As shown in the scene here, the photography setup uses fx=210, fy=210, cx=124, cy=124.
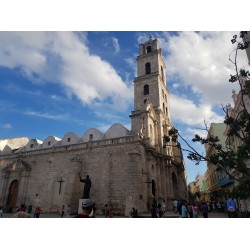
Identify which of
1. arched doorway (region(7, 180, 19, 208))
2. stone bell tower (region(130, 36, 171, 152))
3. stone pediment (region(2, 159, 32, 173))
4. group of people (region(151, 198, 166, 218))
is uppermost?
stone bell tower (region(130, 36, 171, 152))

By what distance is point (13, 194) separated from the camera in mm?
27234

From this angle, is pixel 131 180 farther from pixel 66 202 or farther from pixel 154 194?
pixel 66 202

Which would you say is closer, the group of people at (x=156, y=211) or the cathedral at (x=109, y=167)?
the group of people at (x=156, y=211)

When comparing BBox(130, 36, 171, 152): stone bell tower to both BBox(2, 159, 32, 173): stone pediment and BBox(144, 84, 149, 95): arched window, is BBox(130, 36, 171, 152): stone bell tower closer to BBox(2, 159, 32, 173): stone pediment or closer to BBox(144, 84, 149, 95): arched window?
BBox(144, 84, 149, 95): arched window

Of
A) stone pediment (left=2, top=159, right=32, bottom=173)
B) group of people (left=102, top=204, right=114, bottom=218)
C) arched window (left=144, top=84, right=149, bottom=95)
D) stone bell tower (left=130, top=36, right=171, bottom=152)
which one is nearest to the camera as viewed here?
group of people (left=102, top=204, right=114, bottom=218)

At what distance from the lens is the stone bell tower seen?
26.0 m

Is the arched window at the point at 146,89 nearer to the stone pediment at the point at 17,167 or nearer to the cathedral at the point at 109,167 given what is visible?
the cathedral at the point at 109,167

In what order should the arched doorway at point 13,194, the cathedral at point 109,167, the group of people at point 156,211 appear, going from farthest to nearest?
1. the arched doorway at point 13,194
2. the cathedral at point 109,167
3. the group of people at point 156,211

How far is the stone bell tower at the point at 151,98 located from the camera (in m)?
26.0

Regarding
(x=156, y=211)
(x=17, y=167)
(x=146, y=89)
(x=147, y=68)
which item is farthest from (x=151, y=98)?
(x=17, y=167)

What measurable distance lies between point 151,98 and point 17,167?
20773 mm

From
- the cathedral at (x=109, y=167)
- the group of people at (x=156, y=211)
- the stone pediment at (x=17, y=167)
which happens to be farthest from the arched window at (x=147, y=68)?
the stone pediment at (x=17, y=167)

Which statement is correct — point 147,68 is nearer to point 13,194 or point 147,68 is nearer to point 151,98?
point 151,98

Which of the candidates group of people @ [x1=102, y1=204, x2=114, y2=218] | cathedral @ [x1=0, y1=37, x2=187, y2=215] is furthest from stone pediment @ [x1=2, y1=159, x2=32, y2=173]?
group of people @ [x1=102, y1=204, x2=114, y2=218]
